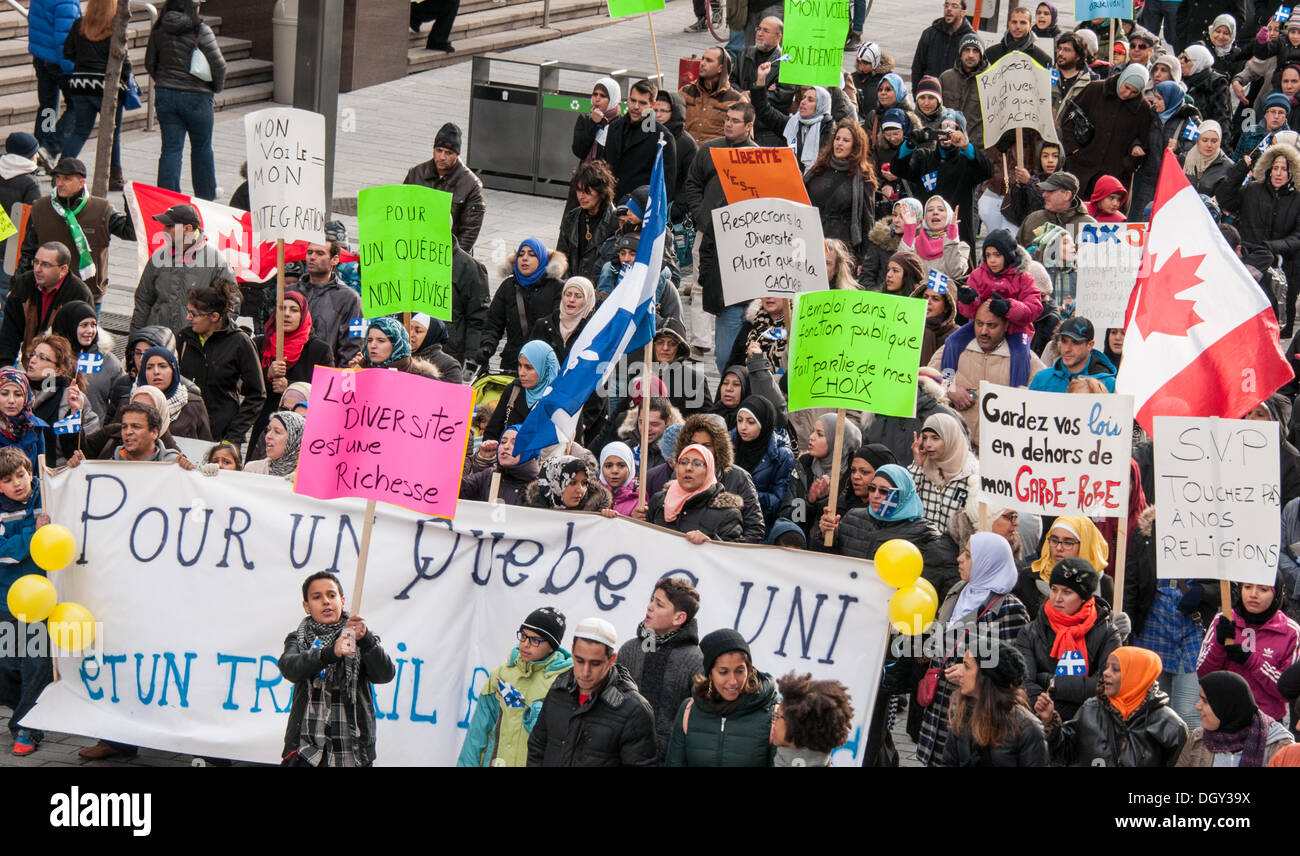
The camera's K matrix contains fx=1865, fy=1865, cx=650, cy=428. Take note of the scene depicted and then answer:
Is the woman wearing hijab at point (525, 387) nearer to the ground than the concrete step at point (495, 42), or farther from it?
nearer to the ground

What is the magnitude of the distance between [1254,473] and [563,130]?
10759 mm

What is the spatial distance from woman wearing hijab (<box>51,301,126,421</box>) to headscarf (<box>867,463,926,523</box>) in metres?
4.51

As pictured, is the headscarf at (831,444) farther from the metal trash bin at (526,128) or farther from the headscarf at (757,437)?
the metal trash bin at (526,128)

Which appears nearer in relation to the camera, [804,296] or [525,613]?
[525,613]

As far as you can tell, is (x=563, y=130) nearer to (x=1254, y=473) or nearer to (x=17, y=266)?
(x=17, y=266)

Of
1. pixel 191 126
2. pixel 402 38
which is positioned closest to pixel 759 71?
pixel 191 126

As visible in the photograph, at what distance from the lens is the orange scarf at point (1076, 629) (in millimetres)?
7672

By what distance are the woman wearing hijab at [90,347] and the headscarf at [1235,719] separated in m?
6.20

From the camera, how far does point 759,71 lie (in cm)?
1496

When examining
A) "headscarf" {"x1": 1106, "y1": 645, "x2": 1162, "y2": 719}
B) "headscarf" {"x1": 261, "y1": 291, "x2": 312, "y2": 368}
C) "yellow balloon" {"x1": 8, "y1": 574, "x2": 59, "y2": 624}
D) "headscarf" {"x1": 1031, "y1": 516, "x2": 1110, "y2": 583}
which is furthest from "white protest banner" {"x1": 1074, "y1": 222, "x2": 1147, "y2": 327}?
"yellow balloon" {"x1": 8, "y1": 574, "x2": 59, "y2": 624}

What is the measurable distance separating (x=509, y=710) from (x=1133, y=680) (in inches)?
95.6

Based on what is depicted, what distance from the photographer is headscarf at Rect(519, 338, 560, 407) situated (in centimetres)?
1023

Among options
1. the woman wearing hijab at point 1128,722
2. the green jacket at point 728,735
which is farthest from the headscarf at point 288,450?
the woman wearing hijab at point 1128,722

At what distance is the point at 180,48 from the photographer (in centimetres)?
1519
